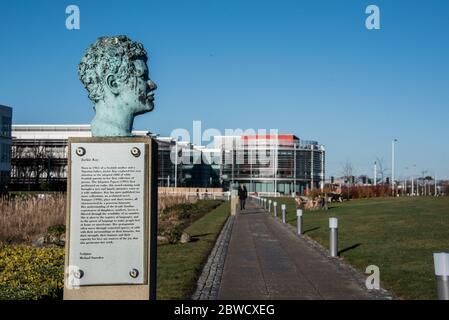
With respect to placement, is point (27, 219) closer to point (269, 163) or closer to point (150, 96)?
point (150, 96)

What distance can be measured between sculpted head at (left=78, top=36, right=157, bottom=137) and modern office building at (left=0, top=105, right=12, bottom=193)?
70.2m

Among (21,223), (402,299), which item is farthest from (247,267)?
(21,223)

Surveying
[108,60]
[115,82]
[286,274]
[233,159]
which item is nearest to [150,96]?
[115,82]

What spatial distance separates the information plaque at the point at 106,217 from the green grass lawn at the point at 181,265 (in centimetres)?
300

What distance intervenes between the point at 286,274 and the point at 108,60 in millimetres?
6910

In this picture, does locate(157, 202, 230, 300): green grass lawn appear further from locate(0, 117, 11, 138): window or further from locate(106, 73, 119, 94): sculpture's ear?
→ locate(0, 117, 11, 138): window

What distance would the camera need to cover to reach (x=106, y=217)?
21.6ft

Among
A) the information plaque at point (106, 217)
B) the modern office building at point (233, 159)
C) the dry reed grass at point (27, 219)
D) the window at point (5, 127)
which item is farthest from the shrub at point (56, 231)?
the modern office building at point (233, 159)

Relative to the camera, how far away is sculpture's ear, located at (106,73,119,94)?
6961mm

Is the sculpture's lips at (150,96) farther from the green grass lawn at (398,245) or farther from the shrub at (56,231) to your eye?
the shrub at (56,231)

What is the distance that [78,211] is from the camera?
664 centimetres
